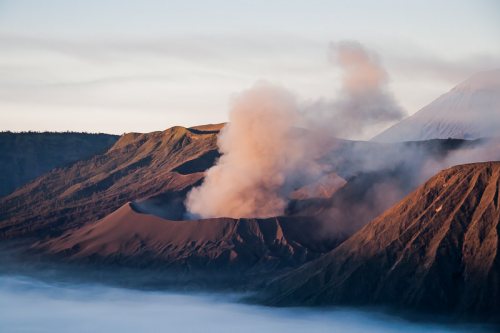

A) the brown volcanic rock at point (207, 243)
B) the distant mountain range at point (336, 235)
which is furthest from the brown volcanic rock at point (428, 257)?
the brown volcanic rock at point (207, 243)

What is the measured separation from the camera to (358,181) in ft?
536

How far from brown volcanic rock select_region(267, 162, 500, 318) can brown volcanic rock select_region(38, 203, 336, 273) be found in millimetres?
16034

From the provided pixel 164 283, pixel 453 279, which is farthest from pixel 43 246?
pixel 453 279

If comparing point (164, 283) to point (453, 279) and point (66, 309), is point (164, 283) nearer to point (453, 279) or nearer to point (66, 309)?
point (66, 309)

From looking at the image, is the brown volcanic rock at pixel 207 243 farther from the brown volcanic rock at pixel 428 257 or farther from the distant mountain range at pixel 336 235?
the brown volcanic rock at pixel 428 257

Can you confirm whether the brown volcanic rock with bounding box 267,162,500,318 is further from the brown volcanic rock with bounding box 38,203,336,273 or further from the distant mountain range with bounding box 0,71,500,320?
the brown volcanic rock with bounding box 38,203,336,273

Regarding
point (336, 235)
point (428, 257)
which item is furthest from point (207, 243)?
point (428, 257)

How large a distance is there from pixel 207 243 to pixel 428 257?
38.4 meters

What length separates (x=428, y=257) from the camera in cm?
12912

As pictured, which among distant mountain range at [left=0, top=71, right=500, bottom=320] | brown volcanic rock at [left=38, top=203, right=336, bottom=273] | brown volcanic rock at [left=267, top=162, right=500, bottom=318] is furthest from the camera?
brown volcanic rock at [left=38, top=203, right=336, bottom=273]

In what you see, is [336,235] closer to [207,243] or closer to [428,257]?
[207,243]

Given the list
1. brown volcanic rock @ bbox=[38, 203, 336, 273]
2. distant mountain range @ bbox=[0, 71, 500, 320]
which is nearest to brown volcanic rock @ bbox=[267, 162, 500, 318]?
distant mountain range @ bbox=[0, 71, 500, 320]

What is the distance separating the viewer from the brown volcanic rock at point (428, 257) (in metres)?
126

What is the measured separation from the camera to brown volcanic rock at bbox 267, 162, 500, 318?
126 meters
